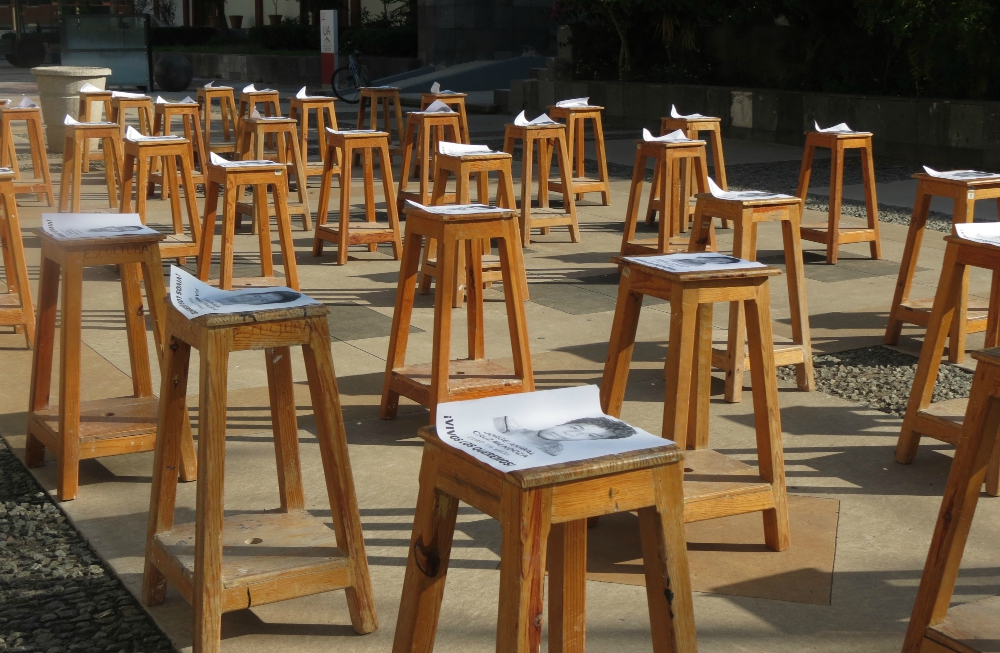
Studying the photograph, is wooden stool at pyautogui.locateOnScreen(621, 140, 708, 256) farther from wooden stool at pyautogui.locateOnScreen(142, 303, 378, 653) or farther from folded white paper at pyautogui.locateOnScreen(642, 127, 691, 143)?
wooden stool at pyautogui.locateOnScreen(142, 303, 378, 653)

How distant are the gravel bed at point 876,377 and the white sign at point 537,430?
9.00 ft

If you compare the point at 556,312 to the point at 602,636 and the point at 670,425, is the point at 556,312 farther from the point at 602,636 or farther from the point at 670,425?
the point at 602,636

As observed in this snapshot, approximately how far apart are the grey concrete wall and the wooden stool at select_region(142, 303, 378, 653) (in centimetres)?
1034

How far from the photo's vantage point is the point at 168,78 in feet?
79.0

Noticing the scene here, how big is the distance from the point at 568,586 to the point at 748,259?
2979 mm

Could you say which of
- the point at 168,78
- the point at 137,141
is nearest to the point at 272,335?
the point at 137,141

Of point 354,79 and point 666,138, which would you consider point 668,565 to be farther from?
point 354,79

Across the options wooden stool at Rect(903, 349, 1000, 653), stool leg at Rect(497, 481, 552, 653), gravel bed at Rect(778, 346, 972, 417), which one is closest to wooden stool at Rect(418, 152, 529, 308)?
gravel bed at Rect(778, 346, 972, 417)

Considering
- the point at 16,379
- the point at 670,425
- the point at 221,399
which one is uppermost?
the point at 221,399

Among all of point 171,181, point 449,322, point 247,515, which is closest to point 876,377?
point 449,322

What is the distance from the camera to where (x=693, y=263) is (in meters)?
3.37

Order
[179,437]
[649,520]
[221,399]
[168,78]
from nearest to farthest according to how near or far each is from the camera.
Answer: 1. [649,520]
2. [221,399]
3. [179,437]
4. [168,78]

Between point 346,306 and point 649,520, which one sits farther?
point 346,306

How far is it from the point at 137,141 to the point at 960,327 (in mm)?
4677
